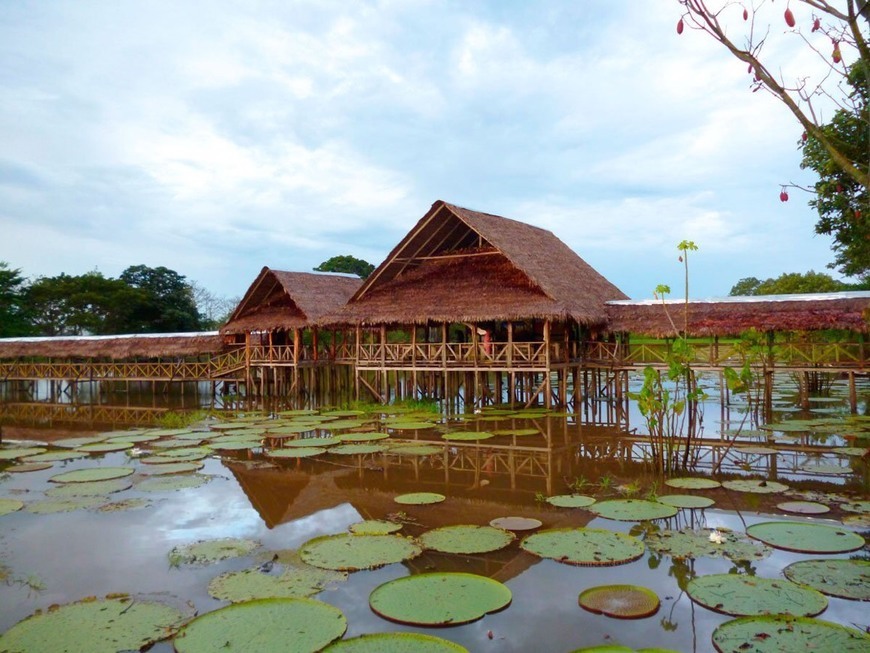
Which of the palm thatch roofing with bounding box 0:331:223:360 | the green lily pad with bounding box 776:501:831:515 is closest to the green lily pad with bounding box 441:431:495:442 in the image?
the green lily pad with bounding box 776:501:831:515

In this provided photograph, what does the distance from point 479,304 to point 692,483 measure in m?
8.57

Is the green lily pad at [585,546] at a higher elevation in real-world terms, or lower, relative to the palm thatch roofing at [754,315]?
lower

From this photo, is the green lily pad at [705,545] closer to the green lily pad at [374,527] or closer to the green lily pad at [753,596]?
the green lily pad at [753,596]

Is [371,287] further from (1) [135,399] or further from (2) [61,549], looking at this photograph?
(2) [61,549]

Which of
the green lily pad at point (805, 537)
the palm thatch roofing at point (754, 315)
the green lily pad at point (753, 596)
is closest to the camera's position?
the green lily pad at point (753, 596)

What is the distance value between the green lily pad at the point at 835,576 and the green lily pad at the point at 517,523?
83.7 inches

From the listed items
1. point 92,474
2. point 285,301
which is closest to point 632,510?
point 92,474

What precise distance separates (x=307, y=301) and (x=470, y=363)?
6798 millimetres

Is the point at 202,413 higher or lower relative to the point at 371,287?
lower

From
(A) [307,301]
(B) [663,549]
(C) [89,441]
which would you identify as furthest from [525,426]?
(A) [307,301]

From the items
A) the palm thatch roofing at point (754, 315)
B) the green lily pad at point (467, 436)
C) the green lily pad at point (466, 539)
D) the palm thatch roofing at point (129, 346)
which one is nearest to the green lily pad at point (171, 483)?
the green lily pad at point (466, 539)

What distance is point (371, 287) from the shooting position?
17.8 meters

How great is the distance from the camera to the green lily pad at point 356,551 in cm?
513

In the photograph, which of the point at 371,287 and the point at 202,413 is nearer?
the point at 202,413
